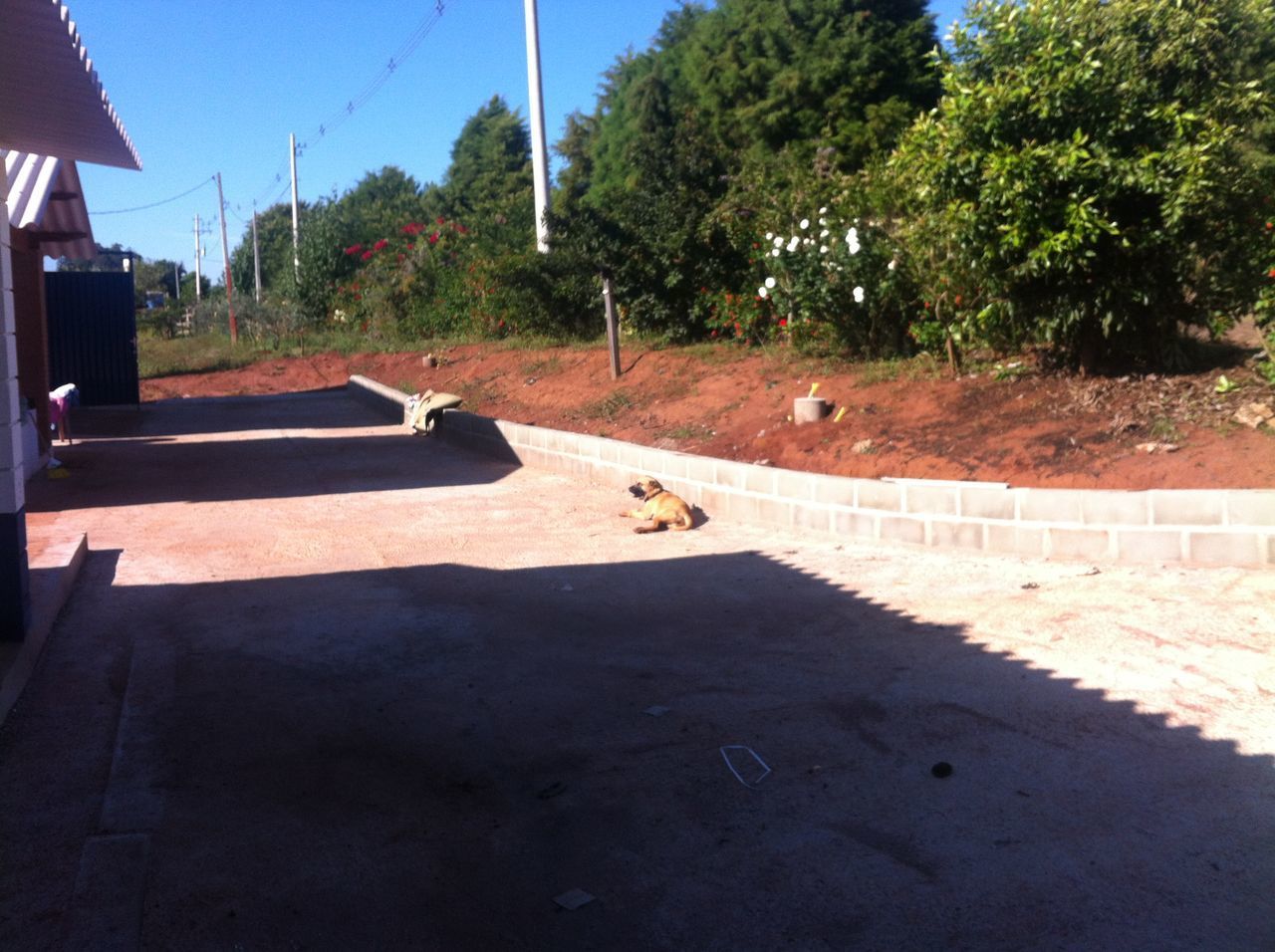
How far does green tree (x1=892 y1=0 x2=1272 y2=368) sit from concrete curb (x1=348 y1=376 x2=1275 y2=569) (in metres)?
2.18

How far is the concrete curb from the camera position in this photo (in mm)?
7301

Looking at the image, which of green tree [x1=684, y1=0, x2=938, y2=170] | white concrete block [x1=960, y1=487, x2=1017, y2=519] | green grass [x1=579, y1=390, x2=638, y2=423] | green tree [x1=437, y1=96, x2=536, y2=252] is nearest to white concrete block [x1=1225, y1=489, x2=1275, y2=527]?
white concrete block [x1=960, y1=487, x2=1017, y2=519]

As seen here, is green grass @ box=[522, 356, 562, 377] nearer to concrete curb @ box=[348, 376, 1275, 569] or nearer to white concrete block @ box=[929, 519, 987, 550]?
concrete curb @ box=[348, 376, 1275, 569]

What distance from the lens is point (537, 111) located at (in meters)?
22.3

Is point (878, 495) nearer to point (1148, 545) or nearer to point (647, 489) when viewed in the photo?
point (1148, 545)

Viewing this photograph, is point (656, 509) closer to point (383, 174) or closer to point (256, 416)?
point (256, 416)

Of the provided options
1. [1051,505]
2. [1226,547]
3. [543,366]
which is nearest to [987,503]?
[1051,505]

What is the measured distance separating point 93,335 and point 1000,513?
16891 millimetres

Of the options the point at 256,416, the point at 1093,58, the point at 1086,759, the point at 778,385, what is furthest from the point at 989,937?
the point at 256,416

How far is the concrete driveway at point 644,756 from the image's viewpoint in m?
3.48

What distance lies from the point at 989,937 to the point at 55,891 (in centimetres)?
275

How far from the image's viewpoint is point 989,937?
3303 mm

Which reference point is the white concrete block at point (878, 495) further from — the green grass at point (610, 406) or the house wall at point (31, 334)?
the house wall at point (31, 334)

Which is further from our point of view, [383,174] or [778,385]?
[383,174]
